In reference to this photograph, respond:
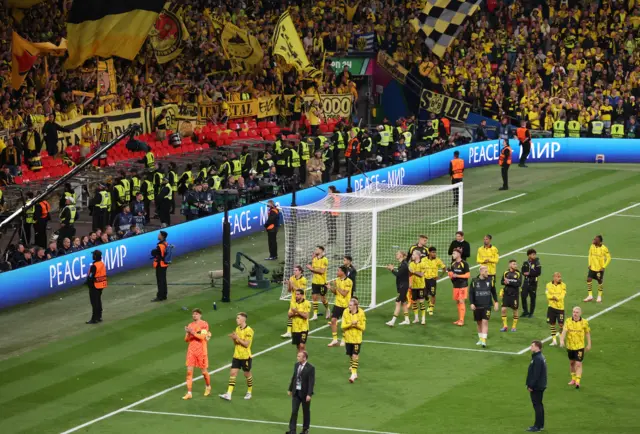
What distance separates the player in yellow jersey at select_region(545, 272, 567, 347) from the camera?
95.9 ft

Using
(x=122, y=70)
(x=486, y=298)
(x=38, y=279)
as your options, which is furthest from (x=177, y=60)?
(x=486, y=298)

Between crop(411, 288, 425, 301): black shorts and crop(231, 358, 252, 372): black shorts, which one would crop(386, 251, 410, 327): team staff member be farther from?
crop(231, 358, 252, 372): black shorts

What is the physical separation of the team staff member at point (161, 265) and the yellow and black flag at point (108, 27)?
1289 centimetres

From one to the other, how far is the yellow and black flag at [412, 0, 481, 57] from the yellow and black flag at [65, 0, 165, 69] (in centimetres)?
1507

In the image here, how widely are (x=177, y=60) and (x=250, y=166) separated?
31.2 feet

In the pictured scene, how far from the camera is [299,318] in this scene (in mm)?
27875

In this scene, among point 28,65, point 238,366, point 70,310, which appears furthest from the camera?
point 28,65

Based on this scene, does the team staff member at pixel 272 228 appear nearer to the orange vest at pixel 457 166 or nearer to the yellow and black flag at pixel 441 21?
the orange vest at pixel 457 166

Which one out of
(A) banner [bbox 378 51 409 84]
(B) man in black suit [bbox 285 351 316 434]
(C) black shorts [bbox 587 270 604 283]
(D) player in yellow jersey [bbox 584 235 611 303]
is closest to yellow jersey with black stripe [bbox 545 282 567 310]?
(D) player in yellow jersey [bbox 584 235 611 303]

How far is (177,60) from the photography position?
5128cm

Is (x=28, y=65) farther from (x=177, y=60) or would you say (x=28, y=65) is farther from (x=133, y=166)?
(x=177, y=60)

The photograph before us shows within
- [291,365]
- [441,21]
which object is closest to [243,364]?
[291,365]

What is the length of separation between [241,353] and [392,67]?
33.8 metres

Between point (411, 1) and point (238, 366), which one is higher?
point (411, 1)
